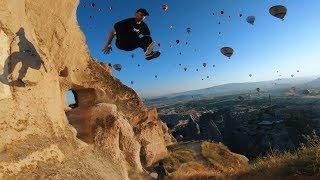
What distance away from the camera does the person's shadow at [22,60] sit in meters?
10.3

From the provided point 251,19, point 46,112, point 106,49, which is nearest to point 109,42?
point 106,49

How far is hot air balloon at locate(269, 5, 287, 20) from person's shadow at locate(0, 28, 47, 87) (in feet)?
70.2

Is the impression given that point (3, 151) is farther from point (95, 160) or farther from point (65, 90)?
point (65, 90)

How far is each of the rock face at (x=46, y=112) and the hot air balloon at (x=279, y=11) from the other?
48.4 feet

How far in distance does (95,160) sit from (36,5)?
6.33 meters

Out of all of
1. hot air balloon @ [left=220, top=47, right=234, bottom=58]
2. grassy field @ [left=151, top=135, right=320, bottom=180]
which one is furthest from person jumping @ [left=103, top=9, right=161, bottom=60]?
hot air balloon @ [left=220, top=47, right=234, bottom=58]

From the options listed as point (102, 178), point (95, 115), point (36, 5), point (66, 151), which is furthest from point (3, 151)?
point (95, 115)

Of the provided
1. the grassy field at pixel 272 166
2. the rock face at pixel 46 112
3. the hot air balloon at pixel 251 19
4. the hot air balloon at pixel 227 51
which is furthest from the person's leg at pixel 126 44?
the hot air balloon at pixel 251 19

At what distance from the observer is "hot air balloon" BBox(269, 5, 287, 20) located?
28.8 meters

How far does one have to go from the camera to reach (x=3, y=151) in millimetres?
8977

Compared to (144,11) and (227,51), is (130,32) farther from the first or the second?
(227,51)

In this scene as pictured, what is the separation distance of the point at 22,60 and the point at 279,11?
22.7 metres

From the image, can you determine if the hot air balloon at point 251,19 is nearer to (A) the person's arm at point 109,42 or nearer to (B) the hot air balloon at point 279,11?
(B) the hot air balloon at point 279,11

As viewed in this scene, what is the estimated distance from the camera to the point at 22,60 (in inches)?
431
